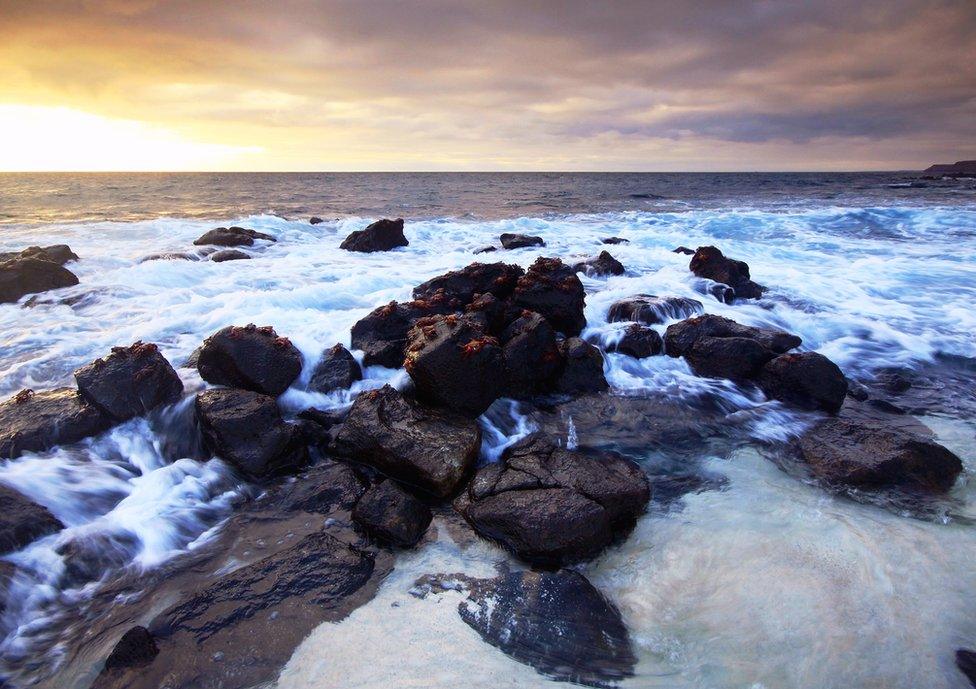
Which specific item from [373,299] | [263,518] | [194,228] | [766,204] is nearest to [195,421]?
[263,518]

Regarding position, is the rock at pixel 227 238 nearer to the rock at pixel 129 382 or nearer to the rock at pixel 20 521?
the rock at pixel 129 382

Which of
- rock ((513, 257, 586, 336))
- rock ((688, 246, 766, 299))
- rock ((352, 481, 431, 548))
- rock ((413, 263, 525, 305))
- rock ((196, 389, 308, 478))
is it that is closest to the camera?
rock ((352, 481, 431, 548))

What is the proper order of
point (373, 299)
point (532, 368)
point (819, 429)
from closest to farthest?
point (819, 429) < point (532, 368) < point (373, 299)

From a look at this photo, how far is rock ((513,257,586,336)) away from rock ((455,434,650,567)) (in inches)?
151

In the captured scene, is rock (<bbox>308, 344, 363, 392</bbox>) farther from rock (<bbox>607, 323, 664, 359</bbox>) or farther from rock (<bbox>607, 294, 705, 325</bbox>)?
rock (<bbox>607, 294, 705, 325</bbox>)

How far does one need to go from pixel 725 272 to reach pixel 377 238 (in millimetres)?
Answer: 12625

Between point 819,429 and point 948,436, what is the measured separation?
165 centimetres

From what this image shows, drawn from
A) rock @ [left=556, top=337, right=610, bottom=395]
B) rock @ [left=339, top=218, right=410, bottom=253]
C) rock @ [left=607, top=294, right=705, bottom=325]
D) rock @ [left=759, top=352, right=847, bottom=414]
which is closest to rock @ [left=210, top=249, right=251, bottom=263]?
rock @ [left=339, top=218, right=410, bottom=253]

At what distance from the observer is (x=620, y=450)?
616 centimetres

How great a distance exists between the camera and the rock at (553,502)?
170 inches

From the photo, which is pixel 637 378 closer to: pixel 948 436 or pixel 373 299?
pixel 948 436

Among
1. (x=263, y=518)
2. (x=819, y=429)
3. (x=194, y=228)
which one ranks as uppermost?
(x=194, y=228)

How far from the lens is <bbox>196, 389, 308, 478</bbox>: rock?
18.4 ft

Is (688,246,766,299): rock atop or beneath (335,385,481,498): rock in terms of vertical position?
atop
